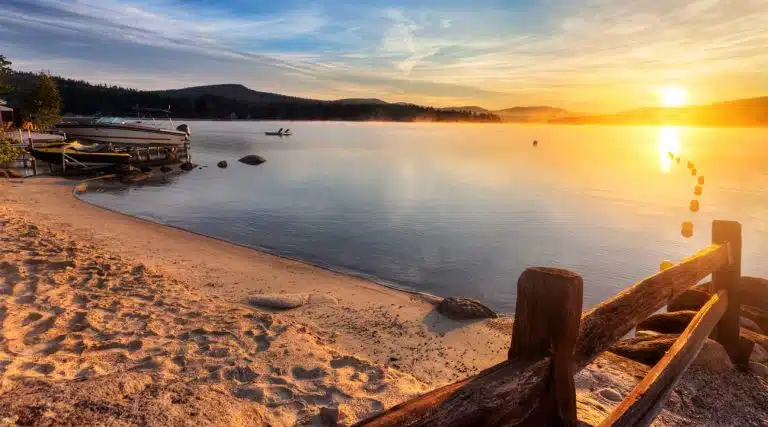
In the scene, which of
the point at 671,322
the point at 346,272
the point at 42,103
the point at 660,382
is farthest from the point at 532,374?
A: the point at 42,103

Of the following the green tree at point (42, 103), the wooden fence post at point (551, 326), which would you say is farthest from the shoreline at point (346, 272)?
the green tree at point (42, 103)

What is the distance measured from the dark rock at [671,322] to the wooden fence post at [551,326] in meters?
5.16

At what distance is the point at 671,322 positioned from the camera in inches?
262

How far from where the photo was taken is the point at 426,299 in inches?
413

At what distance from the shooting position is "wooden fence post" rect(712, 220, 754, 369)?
5582 millimetres

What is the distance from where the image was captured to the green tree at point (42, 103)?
48562mm

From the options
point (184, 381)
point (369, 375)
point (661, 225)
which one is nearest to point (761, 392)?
point (369, 375)

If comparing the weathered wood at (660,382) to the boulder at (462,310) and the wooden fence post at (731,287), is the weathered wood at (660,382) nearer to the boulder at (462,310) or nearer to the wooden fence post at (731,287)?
the wooden fence post at (731,287)

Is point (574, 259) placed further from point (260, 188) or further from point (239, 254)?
point (260, 188)

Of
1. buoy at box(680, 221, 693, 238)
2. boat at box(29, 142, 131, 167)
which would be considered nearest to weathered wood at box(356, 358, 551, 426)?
buoy at box(680, 221, 693, 238)

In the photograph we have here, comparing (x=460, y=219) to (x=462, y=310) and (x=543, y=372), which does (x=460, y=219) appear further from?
(x=543, y=372)

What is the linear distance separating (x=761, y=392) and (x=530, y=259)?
1036 cm

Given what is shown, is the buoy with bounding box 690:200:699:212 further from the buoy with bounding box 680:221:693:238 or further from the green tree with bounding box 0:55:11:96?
the green tree with bounding box 0:55:11:96

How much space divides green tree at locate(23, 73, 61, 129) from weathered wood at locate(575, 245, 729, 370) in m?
60.0
